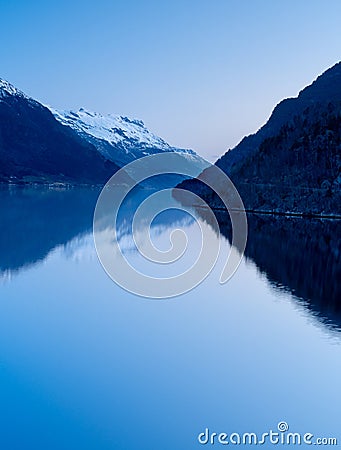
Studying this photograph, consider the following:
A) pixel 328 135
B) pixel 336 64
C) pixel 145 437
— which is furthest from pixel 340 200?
pixel 336 64

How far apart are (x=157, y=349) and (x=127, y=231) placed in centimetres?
4579

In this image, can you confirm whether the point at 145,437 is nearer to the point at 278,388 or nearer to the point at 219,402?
the point at 219,402

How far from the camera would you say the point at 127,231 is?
218 feet

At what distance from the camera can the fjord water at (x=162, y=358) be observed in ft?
48.5
